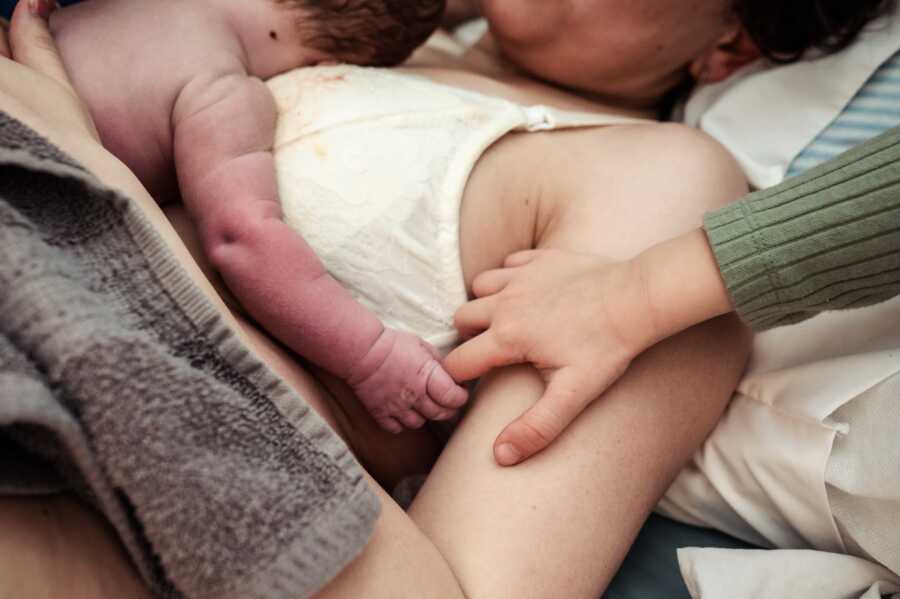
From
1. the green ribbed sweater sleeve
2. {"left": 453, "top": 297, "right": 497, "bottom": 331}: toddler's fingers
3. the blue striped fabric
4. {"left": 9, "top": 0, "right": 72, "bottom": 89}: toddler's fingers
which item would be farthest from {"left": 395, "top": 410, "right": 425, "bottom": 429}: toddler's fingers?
the blue striped fabric

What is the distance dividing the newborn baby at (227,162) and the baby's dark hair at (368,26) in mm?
92

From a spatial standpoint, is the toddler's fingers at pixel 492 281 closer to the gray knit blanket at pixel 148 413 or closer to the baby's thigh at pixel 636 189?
the baby's thigh at pixel 636 189

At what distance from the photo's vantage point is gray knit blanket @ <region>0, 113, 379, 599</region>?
1.30 ft

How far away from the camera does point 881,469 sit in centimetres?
63

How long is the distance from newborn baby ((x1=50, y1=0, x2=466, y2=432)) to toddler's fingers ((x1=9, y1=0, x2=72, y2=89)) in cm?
1

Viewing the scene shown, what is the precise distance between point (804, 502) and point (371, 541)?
44cm

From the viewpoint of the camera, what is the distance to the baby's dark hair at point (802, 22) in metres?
0.93

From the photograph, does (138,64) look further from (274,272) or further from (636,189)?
(636,189)

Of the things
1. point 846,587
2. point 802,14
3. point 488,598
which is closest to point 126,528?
point 488,598

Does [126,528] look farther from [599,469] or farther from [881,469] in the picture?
[881,469]

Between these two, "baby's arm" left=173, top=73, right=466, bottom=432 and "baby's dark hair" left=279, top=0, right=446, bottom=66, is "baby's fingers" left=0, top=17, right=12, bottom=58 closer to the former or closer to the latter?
"baby's arm" left=173, top=73, right=466, bottom=432

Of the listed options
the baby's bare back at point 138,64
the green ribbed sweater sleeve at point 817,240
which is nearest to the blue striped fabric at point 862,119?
the green ribbed sweater sleeve at point 817,240

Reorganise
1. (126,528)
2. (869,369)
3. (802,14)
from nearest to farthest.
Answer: (126,528), (869,369), (802,14)

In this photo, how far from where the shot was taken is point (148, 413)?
417 millimetres
